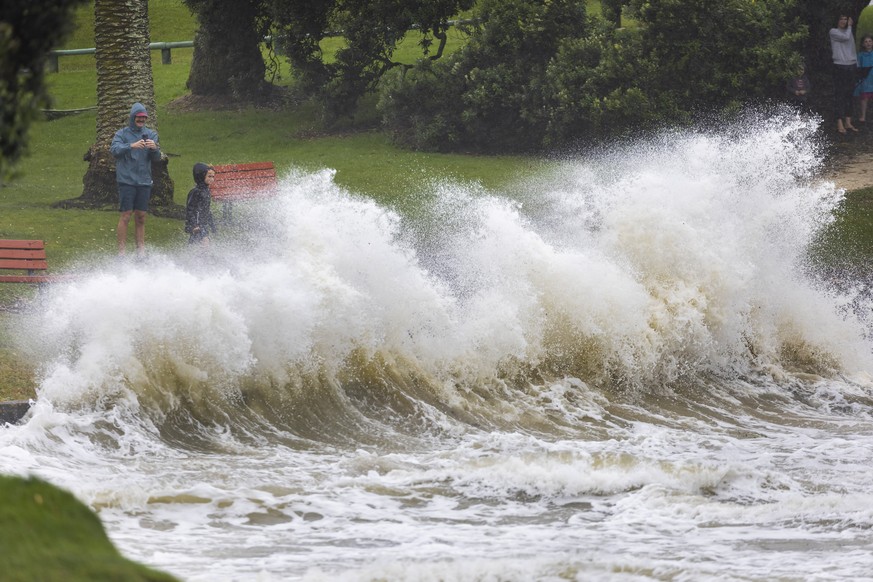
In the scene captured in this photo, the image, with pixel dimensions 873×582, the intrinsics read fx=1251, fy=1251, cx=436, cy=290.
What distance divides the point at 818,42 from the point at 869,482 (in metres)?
13.5

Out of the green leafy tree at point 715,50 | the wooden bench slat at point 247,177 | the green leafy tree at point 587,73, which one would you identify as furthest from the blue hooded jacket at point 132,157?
the green leafy tree at point 715,50

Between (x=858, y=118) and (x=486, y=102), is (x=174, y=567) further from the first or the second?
(x=858, y=118)

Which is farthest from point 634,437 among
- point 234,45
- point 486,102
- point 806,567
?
point 234,45

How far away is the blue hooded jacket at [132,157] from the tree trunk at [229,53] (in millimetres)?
9813

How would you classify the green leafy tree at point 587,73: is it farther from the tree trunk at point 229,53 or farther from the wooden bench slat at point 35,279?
the wooden bench slat at point 35,279

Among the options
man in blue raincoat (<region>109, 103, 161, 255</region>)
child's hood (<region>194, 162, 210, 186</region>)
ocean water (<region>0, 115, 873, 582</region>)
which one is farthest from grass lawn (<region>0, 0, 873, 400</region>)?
child's hood (<region>194, 162, 210, 186</region>)

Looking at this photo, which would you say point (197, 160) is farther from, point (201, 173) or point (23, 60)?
point (23, 60)

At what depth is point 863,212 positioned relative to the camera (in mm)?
18438

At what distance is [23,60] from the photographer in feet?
15.6

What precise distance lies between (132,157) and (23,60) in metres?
9.87

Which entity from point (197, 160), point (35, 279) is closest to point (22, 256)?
point (35, 279)

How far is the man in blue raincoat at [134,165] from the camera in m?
14.4

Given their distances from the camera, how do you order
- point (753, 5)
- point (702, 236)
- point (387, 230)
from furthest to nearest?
1. point (753, 5)
2. point (702, 236)
3. point (387, 230)

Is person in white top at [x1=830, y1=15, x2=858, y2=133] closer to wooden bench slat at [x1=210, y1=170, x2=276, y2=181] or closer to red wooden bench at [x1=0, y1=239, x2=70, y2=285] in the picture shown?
wooden bench slat at [x1=210, y1=170, x2=276, y2=181]
